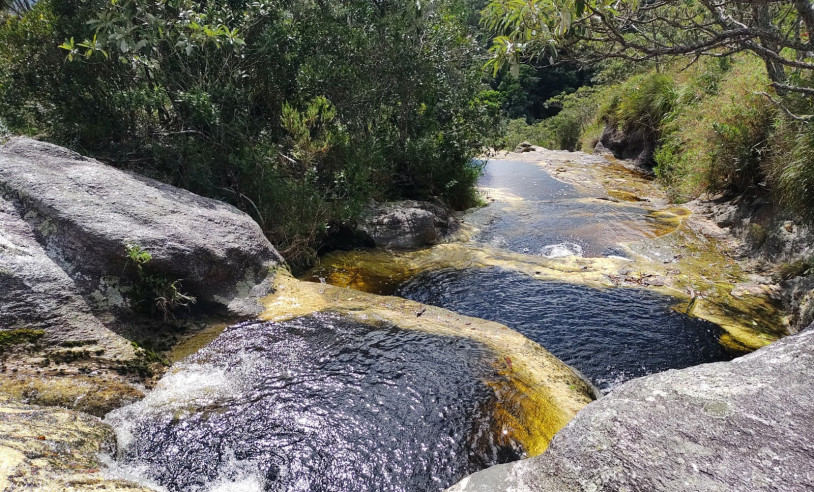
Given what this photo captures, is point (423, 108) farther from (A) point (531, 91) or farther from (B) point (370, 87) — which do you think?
(A) point (531, 91)

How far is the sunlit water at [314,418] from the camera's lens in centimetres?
292

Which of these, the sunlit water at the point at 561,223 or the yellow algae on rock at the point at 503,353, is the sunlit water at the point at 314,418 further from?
the sunlit water at the point at 561,223

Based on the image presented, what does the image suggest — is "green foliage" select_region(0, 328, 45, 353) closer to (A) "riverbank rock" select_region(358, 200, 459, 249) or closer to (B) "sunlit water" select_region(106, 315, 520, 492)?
(B) "sunlit water" select_region(106, 315, 520, 492)

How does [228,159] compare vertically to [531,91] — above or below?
below

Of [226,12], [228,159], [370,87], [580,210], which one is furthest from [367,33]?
[580,210]

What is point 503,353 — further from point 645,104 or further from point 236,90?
point 645,104

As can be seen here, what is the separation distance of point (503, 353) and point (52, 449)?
3499 mm

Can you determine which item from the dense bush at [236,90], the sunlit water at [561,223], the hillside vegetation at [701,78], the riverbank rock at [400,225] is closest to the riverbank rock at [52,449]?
the hillside vegetation at [701,78]

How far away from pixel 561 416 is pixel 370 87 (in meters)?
7.43

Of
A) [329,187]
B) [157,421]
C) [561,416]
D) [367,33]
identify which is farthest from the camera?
[367,33]

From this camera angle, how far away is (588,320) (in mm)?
5844

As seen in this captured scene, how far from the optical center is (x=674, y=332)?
18.3ft

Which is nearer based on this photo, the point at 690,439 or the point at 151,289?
the point at 690,439

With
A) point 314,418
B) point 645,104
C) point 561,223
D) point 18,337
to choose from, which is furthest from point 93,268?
point 645,104
